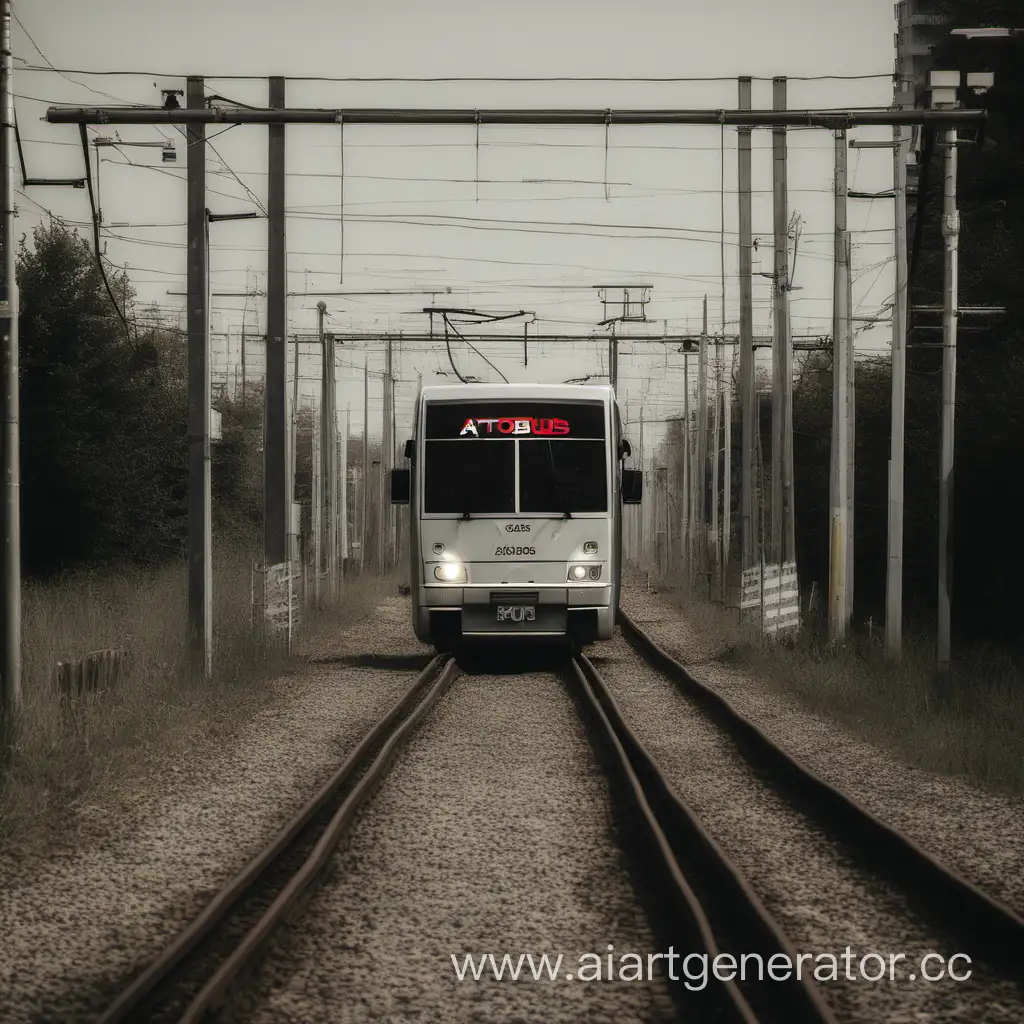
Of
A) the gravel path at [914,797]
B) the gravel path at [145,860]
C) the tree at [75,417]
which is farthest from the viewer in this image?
the tree at [75,417]

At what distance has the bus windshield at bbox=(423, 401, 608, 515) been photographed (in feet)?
61.6

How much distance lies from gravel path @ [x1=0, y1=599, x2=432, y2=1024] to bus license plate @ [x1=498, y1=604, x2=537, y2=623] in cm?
367

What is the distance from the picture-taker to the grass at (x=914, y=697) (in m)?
12.2

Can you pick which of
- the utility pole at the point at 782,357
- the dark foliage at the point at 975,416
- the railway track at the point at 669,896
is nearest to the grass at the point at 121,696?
the railway track at the point at 669,896

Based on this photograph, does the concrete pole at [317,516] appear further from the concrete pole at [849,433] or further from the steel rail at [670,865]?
the steel rail at [670,865]

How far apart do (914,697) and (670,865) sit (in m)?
8.83

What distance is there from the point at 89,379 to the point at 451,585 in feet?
55.0

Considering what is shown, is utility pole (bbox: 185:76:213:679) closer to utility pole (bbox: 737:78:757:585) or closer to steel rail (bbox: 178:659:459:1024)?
steel rail (bbox: 178:659:459:1024)

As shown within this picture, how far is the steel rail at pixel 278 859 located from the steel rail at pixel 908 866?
117 inches

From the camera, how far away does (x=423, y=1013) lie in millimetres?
5797

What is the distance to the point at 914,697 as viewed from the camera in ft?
52.6

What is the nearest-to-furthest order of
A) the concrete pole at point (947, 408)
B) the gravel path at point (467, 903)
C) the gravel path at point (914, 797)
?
1. the gravel path at point (467, 903)
2. the gravel path at point (914, 797)
3. the concrete pole at point (947, 408)

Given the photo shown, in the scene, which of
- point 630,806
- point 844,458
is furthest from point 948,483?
point 630,806

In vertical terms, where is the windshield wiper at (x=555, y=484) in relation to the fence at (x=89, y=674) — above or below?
above
